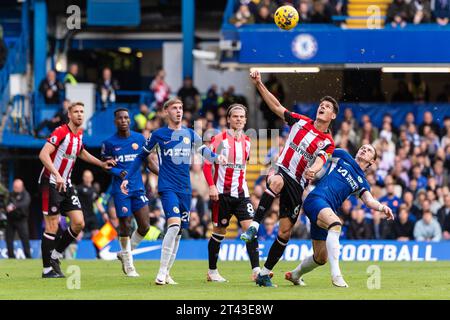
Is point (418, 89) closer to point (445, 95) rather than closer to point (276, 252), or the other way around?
point (445, 95)

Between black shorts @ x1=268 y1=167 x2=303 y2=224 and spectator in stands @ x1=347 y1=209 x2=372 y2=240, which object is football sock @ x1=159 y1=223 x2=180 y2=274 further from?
spectator in stands @ x1=347 y1=209 x2=372 y2=240

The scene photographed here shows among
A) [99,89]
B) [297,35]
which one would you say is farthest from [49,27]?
[297,35]

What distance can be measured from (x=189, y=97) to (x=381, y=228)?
6267mm

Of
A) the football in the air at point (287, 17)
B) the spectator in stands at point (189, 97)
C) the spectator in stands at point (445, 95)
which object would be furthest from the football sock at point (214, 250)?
the spectator in stands at point (445, 95)

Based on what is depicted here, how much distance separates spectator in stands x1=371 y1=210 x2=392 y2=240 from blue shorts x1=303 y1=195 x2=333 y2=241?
414 inches

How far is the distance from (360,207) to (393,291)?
11.5m

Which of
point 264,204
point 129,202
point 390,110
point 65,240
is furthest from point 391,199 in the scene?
point 264,204

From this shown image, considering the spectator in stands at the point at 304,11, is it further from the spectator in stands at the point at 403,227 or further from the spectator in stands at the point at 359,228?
the spectator in stands at the point at 403,227

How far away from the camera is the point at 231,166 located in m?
16.9

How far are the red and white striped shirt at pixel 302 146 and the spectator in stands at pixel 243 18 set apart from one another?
1450 cm

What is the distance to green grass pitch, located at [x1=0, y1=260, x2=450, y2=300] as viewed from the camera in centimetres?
1362

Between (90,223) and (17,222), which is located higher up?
(17,222)

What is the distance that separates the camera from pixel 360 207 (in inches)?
1012

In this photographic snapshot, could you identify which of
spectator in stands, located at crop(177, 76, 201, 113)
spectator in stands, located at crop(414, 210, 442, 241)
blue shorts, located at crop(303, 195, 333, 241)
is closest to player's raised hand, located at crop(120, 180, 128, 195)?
blue shorts, located at crop(303, 195, 333, 241)
